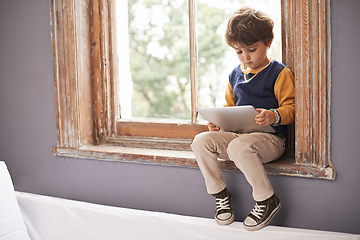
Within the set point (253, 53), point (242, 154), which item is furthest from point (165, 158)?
point (253, 53)

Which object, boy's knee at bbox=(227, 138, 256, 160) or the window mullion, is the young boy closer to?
boy's knee at bbox=(227, 138, 256, 160)

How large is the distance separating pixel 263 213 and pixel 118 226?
68cm

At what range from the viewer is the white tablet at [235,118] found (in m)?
1.44

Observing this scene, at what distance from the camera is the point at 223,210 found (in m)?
1.53

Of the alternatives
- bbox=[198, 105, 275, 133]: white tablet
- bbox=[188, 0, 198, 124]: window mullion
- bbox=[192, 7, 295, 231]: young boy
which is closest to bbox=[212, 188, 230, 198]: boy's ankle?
bbox=[192, 7, 295, 231]: young boy

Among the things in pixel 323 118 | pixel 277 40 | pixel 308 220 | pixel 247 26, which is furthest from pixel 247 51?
pixel 308 220

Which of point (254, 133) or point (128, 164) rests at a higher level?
point (254, 133)

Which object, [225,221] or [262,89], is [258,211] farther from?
[262,89]

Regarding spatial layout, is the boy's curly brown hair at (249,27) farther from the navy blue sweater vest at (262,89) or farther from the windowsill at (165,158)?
Result: the windowsill at (165,158)

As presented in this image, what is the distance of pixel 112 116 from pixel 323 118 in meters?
1.03

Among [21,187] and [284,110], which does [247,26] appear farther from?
[21,187]

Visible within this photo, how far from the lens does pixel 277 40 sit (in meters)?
1.66

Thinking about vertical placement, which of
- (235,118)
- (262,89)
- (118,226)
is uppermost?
(262,89)

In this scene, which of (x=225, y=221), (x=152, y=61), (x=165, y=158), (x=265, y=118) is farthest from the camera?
(x=152, y=61)
